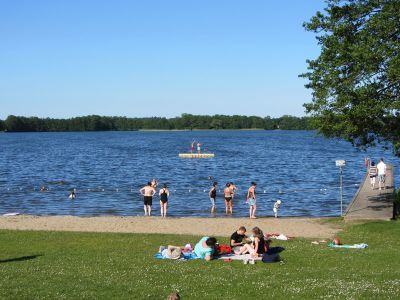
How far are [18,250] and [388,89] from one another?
50.1ft

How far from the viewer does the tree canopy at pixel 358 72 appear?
71.4 feet

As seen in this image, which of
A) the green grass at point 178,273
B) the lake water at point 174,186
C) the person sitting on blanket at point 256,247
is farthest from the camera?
the lake water at point 174,186

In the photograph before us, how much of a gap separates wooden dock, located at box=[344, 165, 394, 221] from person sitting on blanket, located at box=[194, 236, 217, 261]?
11501 mm

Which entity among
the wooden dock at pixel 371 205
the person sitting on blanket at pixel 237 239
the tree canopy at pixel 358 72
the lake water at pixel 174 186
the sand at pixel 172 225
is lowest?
the lake water at pixel 174 186

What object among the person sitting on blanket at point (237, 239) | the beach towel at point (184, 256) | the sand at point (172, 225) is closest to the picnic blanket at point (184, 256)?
the beach towel at point (184, 256)

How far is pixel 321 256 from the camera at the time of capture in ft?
55.7

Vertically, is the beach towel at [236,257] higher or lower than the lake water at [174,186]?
higher

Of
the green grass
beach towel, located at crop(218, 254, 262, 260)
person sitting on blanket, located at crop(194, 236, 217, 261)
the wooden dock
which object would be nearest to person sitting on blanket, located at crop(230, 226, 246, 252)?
beach towel, located at crop(218, 254, 262, 260)

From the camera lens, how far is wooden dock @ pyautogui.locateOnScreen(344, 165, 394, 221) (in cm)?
2701

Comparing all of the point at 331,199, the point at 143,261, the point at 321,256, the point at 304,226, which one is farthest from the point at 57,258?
A: the point at 331,199

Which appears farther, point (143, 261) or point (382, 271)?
point (143, 261)

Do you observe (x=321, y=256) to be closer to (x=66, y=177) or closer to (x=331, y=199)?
(x=331, y=199)

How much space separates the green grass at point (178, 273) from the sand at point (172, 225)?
367 centimetres

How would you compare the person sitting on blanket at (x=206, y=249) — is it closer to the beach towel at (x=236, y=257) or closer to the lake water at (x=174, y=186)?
the beach towel at (x=236, y=257)
